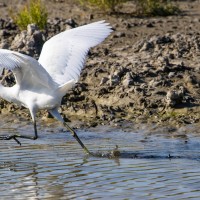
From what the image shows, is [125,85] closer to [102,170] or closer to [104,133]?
[104,133]

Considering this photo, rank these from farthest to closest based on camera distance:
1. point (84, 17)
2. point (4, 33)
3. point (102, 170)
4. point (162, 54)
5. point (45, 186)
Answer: point (84, 17) → point (4, 33) → point (162, 54) → point (102, 170) → point (45, 186)

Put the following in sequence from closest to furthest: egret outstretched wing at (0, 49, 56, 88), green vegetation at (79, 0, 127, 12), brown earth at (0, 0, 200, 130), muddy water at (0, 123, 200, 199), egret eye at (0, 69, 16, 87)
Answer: muddy water at (0, 123, 200, 199), egret outstretched wing at (0, 49, 56, 88), brown earth at (0, 0, 200, 130), egret eye at (0, 69, 16, 87), green vegetation at (79, 0, 127, 12)

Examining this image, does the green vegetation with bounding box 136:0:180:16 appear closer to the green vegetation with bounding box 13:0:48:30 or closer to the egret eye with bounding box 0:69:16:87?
the green vegetation with bounding box 13:0:48:30

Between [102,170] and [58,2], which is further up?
[58,2]

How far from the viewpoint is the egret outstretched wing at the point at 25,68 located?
30.3 ft

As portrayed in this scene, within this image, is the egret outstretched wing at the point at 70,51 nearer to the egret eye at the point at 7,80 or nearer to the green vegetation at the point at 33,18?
the egret eye at the point at 7,80

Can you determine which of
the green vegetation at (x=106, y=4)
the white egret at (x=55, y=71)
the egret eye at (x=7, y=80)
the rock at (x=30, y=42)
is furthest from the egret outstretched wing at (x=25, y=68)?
the green vegetation at (x=106, y=4)

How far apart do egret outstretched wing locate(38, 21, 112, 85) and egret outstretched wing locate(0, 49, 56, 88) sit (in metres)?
0.19

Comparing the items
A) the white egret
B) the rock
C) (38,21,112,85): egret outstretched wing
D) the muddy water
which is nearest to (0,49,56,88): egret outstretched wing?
the white egret

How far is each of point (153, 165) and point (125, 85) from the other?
10.3 ft

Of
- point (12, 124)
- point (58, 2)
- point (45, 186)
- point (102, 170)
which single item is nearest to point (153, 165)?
point (102, 170)

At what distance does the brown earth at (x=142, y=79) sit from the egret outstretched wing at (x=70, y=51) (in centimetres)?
173

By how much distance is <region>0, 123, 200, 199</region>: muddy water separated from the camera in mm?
8445

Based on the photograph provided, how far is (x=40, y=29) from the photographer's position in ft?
50.5
